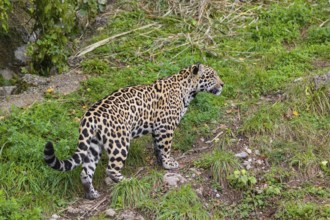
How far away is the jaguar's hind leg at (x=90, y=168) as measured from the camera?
26.9 feet

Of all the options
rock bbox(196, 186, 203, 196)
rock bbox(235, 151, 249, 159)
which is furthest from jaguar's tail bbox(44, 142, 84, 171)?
rock bbox(235, 151, 249, 159)

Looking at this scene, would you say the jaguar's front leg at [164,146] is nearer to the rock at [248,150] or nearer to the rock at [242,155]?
the rock at [242,155]

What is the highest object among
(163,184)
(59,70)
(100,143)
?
(59,70)

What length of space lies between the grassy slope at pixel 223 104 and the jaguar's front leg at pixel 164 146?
0.39m

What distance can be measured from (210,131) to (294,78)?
2.04m

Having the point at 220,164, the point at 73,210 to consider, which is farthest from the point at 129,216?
the point at 220,164

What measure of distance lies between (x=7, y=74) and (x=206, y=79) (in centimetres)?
433

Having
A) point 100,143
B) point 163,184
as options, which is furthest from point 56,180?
point 163,184

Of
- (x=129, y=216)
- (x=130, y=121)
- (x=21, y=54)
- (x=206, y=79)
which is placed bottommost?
(x=129, y=216)

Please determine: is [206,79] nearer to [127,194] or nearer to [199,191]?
[199,191]

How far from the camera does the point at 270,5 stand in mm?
13930

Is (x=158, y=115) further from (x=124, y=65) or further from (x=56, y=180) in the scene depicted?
(x=124, y=65)

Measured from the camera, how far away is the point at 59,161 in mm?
7633

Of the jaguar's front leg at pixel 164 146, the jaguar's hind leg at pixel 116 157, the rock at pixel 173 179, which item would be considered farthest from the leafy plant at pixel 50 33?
the rock at pixel 173 179
